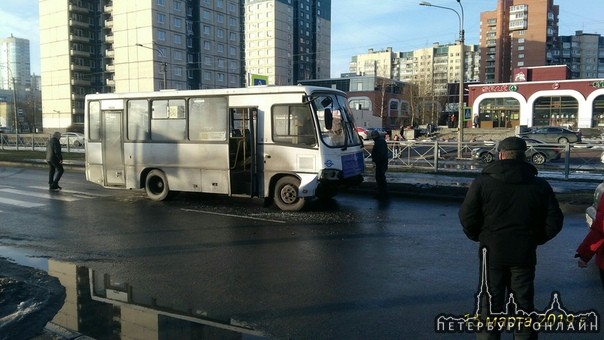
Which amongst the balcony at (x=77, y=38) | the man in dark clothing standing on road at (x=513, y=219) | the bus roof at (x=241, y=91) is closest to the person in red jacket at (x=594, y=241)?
the man in dark clothing standing on road at (x=513, y=219)

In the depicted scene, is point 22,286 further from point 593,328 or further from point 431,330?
point 593,328

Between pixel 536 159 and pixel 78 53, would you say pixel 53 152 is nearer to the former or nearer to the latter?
pixel 536 159

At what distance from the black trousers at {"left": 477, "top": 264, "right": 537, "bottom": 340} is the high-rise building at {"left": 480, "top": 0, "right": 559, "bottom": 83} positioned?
11932 cm

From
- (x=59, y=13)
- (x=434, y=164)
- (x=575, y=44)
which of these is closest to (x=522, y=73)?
(x=434, y=164)

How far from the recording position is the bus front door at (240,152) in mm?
11914

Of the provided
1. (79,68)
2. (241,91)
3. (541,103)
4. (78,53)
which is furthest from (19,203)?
(78,53)

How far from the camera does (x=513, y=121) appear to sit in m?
60.9

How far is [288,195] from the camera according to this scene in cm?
1150

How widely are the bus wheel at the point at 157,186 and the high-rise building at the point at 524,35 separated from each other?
11252 centimetres

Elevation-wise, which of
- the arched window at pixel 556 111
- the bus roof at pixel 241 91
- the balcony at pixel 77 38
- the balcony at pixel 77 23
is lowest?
the bus roof at pixel 241 91

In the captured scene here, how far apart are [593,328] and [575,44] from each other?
158m

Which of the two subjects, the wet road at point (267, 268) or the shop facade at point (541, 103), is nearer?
the wet road at point (267, 268)

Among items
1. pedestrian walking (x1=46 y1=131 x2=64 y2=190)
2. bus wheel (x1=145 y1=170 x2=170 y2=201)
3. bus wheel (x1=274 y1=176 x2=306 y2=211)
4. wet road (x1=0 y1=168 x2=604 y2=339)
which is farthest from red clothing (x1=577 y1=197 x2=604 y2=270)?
pedestrian walking (x1=46 y1=131 x2=64 y2=190)

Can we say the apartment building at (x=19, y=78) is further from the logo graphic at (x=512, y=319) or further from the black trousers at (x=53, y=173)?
the logo graphic at (x=512, y=319)
